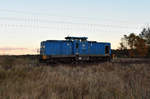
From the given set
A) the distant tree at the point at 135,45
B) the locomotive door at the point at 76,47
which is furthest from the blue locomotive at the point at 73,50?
the distant tree at the point at 135,45

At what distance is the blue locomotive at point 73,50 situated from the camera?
2448 cm

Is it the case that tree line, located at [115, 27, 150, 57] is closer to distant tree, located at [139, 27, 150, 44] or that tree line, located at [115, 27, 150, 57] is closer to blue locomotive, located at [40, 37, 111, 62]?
distant tree, located at [139, 27, 150, 44]

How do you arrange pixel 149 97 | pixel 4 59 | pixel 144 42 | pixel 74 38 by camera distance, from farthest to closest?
pixel 144 42 < pixel 74 38 < pixel 4 59 < pixel 149 97

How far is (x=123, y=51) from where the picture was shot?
63.7 meters

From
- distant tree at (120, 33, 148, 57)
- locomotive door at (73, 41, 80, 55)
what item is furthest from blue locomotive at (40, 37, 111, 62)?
distant tree at (120, 33, 148, 57)

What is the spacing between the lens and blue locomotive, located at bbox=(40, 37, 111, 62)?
24.5 meters

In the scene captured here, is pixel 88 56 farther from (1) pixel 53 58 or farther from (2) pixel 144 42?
(2) pixel 144 42

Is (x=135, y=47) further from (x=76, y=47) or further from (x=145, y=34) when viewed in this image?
(x=76, y=47)

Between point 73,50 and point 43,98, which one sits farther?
point 73,50

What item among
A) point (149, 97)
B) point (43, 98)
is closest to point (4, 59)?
point (43, 98)

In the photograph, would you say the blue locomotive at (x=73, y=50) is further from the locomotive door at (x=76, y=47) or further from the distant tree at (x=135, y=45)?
the distant tree at (x=135, y=45)

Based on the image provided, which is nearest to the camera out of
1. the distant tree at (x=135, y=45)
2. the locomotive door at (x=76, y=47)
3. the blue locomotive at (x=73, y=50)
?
the blue locomotive at (x=73, y=50)

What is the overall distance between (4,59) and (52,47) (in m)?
6.75

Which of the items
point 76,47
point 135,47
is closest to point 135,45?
point 135,47
